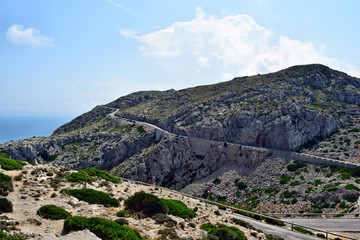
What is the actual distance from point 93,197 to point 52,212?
4174 millimetres

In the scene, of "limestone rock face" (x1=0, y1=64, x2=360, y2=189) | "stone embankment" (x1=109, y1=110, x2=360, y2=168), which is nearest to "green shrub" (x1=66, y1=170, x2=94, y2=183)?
"limestone rock face" (x1=0, y1=64, x2=360, y2=189)

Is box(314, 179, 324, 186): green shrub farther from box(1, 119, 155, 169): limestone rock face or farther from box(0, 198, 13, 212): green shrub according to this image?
box(1, 119, 155, 169): limestone rock face

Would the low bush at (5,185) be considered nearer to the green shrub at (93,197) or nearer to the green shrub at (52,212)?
the green shrub at (93,197)

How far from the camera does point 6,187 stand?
59.3ft

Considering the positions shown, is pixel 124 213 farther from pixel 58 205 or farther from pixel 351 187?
pixel 351 187

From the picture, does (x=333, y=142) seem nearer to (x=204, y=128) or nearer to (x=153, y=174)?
(x=204, y=128)

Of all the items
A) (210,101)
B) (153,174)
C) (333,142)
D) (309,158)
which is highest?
(210,101)

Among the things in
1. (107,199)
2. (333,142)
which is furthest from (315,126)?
(107,199)

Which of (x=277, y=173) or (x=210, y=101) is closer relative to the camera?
(x=277, y=173)

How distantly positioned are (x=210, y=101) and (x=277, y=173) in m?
41.8

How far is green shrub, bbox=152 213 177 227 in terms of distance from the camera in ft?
60.3

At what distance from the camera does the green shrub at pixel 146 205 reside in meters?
20.1

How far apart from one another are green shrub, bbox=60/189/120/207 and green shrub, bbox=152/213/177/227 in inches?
138

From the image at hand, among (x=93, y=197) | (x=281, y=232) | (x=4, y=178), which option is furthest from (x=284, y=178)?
(x=4, y=178)
